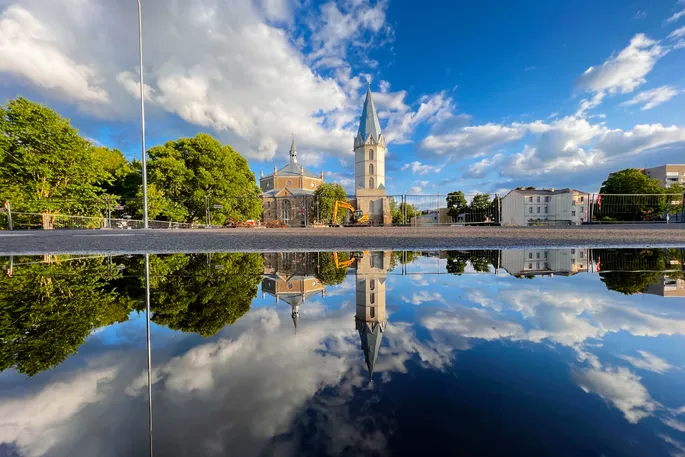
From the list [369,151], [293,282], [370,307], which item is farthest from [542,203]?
[370,307]

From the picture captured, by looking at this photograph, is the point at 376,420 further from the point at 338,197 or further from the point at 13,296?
the point at 338,197

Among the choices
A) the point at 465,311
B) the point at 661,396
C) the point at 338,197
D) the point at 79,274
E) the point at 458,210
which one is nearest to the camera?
the point at 661,396

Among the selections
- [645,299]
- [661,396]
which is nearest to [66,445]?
[661,396]

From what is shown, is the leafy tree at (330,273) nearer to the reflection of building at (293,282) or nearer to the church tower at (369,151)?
the reflection of building at (293,282)

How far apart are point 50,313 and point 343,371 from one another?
1.58 metres

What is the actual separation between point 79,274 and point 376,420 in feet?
9.66

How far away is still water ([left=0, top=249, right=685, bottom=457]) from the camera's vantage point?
66 centimetres

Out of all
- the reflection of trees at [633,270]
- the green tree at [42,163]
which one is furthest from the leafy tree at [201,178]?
the reflection of trees at [633,270]

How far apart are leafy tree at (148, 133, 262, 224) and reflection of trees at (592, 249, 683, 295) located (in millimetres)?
21523

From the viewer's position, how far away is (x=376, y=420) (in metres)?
0.71

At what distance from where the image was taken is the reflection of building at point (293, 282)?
1.86 meters

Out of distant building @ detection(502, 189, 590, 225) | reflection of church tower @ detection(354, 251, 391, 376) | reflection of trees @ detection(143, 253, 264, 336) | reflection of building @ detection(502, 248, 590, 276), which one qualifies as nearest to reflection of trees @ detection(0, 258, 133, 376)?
reflection of trees @ detection(143, 253, 264, 336)

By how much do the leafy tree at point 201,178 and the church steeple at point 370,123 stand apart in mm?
35663

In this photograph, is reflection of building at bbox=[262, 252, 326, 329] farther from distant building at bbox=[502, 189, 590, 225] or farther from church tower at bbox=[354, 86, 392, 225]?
distant building at bbox=[502, 189, 590, 225]
